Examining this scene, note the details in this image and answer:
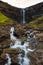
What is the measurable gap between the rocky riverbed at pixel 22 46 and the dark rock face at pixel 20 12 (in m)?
9.76

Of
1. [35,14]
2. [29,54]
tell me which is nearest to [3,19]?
[35,14]

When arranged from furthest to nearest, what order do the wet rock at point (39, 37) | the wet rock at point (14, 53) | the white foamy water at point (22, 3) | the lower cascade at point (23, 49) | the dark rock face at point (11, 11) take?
the white foamy water at point (22, 3), the dark rock face at point (11, 11), the wet rock at point (39, 37), the lower cascade at point (23, 49), the wet rock at point (14, 53)

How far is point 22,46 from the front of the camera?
29.4 metres

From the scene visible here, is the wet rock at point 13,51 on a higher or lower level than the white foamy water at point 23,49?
higher

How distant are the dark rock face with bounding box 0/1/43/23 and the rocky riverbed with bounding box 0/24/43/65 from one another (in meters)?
9.76

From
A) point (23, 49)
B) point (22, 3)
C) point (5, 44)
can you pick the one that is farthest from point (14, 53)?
point (22, 3)

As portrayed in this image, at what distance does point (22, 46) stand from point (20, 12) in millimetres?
16517

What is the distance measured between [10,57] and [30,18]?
63.7 feet

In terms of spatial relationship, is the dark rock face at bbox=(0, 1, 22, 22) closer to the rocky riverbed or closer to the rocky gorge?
the rocky gorge

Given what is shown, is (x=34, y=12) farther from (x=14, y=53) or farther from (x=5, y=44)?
(x=14, y=53)

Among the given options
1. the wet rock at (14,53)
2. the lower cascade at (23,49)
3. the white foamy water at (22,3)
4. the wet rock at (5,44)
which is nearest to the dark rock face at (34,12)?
the white foamy water at (22,3)

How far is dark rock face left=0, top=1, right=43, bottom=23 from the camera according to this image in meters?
44.7

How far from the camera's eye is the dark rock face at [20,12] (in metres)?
44.7

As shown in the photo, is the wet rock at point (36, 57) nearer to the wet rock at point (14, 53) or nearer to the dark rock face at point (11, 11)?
the wet rock at point (14, 53)
